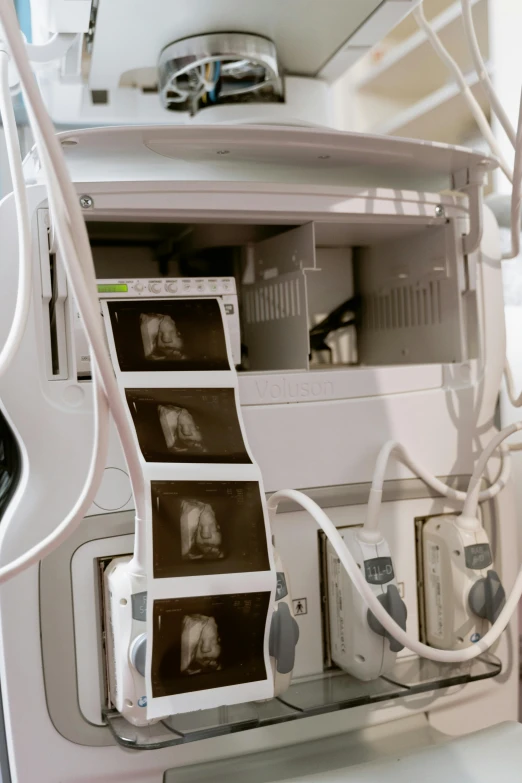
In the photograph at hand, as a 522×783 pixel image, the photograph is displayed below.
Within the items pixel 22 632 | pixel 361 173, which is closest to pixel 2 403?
pixel 22 632

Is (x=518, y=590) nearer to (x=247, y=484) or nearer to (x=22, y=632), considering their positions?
(x=247, y=484)

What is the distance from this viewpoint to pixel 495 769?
568mm

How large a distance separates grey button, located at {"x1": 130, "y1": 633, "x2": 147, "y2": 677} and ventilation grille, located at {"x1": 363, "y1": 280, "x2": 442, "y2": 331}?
0.45 metres

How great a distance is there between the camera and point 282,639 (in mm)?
571

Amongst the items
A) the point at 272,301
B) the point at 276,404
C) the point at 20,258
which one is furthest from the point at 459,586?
the point at 20,258

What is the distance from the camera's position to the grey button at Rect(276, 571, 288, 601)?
0.59 meters

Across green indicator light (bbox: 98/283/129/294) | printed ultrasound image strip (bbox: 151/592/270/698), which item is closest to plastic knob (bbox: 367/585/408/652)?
printed ultrasound image strip (bbox: 151/592/270/698)

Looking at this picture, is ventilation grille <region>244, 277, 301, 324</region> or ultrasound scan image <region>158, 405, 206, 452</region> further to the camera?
ventilation grille <region>244, 277, 301, 324</region>

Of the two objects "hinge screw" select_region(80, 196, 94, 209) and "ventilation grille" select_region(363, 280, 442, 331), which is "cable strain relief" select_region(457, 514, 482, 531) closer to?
"ventilation grille" select_region(363, 280, 442, 331)

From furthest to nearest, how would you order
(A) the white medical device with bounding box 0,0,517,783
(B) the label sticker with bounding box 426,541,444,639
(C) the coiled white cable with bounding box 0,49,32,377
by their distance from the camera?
(B) the label sticker with bounding box 426,541,444,639 < (A) the white medical device with bounding box 0,0,517,783 < (C) the coiled white cable with bounding box 0,49,32,377

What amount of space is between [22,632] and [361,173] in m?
0.52

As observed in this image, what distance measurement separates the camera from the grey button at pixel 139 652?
0.54 meters

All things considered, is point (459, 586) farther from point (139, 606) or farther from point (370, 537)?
point (139, 606)

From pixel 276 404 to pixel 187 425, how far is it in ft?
0.31
